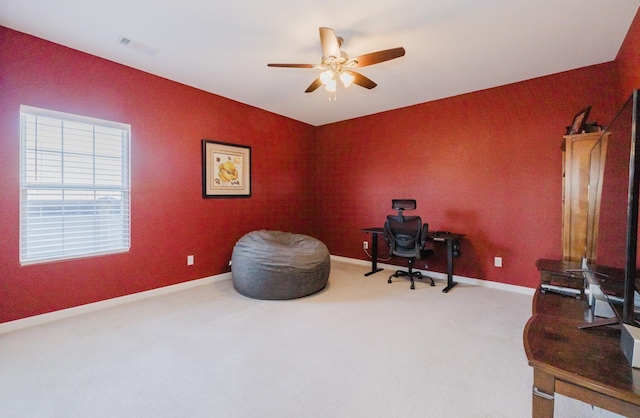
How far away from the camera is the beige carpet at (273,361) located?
61.0 inches

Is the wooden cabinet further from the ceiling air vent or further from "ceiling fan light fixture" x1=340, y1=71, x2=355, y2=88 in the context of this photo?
the ceiling air vent

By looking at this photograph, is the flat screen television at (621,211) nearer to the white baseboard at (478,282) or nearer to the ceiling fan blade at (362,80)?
the ceiling fan blade at (362,80)

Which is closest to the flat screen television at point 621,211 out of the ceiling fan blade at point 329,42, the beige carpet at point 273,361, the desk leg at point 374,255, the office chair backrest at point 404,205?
the beige carpet at point 273,361

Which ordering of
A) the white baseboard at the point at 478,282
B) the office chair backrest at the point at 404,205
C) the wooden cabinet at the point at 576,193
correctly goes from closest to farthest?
the wooden cabinet at the point at 576,193, the white baseboard at the point at 478,282, the office chair backrest at the point at 404,205

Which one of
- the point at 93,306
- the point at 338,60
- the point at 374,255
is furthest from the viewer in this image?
the point at 374,255

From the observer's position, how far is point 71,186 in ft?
9.00

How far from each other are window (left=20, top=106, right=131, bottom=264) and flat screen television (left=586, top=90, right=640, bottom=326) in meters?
3.82

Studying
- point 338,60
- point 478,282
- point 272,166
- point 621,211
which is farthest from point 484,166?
point 272,166

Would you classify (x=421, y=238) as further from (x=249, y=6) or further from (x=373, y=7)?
(x=249, y=6)

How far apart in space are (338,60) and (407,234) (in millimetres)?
2196

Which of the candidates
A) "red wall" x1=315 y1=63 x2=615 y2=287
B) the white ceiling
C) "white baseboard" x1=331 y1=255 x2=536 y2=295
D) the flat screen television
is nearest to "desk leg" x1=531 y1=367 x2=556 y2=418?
the flat screen television

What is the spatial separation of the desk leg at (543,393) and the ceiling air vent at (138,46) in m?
3.56

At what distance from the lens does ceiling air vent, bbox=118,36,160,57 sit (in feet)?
8.38

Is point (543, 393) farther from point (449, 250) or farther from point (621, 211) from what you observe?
point (449, 250)
